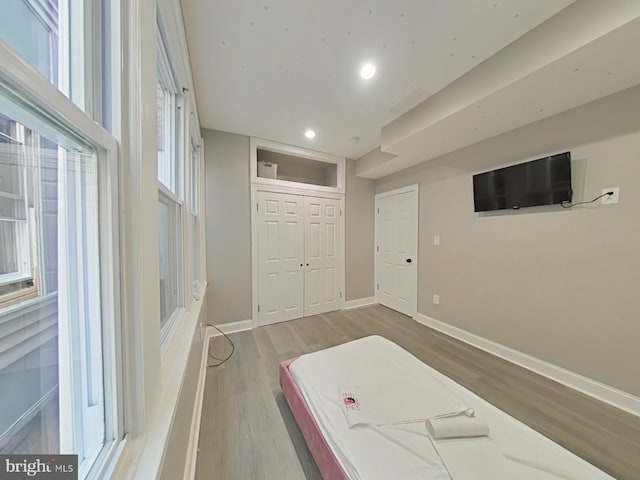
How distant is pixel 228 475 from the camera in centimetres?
120

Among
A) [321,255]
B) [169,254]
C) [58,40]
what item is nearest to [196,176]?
[169,254]

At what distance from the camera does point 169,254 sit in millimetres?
1491

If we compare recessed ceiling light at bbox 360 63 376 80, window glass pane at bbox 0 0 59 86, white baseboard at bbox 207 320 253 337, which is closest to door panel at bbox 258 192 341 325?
white baseboard at bbox 207 320 253 337

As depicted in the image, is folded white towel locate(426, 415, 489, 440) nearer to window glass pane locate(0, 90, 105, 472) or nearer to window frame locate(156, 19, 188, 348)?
window glass pane locate(0, 90, 105, 472)

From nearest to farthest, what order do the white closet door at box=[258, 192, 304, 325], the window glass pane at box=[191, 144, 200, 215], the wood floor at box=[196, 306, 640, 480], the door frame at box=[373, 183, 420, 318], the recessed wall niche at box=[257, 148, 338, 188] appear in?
the wood floor at box=[196, 306, 640, 480] < the window glass pane at box=[191, 144, 200, 215] < the white closet door at box=[258, 192, 304, 325] < the door frame at box=[373, 183, 420, 318] < the recessed wall niche at box=[257, 148, 338, 188]

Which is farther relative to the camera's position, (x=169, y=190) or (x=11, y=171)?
(x=169, y=190)

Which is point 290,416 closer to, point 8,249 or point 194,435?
point 194,435

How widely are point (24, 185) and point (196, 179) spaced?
7.85 ft

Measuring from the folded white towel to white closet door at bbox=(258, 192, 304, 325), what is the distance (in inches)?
96.7

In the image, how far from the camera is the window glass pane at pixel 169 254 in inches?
51.1

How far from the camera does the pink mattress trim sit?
39.6 inches

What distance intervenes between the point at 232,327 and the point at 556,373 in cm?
344

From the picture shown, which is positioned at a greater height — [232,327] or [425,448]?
[425,448]

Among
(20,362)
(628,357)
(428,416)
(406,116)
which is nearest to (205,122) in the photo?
(406,116)
